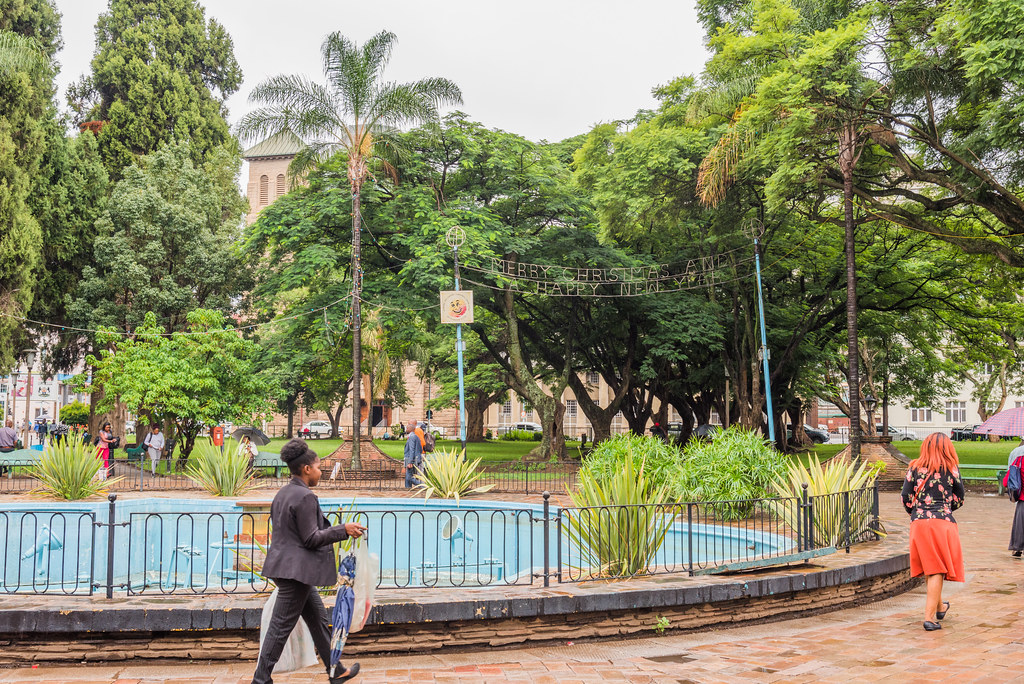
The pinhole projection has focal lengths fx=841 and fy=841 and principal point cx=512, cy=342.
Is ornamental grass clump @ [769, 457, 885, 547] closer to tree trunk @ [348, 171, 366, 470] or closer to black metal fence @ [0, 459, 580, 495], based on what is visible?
black metal fence @ [0, 459, 580, 495]

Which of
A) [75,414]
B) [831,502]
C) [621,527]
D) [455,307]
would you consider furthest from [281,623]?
[75,414]

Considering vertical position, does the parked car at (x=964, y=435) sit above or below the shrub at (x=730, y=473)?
below

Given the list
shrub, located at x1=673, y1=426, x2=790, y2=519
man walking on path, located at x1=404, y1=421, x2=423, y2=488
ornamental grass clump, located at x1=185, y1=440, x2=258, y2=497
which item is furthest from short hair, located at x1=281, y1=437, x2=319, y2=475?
ornamental grass clump, located at x1=185, y1=440, x2=258, y2=497

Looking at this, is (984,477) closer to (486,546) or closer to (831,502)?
(831,502)

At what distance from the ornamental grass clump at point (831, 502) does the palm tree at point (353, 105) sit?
16135 mm

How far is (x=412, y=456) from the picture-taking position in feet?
63.4

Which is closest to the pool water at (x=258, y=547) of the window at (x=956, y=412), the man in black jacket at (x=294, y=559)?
the man in black jacket at (x=294, y=559)

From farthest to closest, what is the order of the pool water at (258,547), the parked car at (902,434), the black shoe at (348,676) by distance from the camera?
the parked car at (902,434), the pool water at (258,547), the black shoe at (348,676)

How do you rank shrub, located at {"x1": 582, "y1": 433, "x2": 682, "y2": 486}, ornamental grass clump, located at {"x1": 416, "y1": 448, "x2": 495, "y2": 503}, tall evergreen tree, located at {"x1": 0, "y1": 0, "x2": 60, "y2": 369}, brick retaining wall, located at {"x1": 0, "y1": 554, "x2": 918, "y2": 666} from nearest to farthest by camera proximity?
brick retaining wall, located at {"x1": 0, "y1": 554, "x2": 918, "y2": 666} < shrub, located at {"x1": 582, "y1": 433, "x2": 682, "y2": 486} < ornamental grass clump, located at {"x1": 416, "y1": 448, "x2": 495, "y2": 503} < tall evergreen tree, located at {"x1": 0, "y1": 0, "x2": 60, "y2": 369}

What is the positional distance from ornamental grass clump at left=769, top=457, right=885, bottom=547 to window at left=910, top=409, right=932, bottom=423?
61.5 meters

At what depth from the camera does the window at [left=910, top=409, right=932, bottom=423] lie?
66312mm

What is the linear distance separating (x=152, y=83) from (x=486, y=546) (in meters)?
34.6

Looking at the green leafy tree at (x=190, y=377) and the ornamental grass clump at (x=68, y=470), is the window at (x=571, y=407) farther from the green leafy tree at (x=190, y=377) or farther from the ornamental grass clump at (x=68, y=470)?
the ornamental grass clump at (x=68, y=470)

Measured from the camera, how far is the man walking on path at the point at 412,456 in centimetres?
1912
